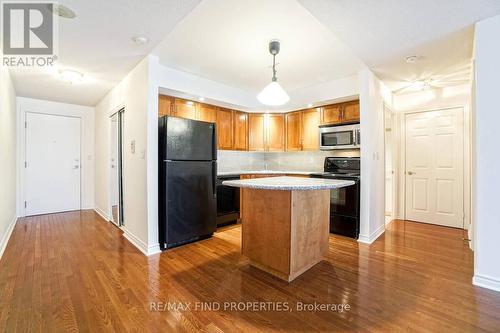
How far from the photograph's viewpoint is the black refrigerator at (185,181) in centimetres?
288

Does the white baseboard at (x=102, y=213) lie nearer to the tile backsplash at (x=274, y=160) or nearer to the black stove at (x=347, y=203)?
the tile backsplash at (x=274, y=160)

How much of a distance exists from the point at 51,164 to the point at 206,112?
366cm

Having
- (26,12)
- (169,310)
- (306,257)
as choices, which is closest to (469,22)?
(306,257)

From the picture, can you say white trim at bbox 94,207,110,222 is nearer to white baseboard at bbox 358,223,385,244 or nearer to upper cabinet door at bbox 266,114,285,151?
upper cabinet door at bbox 266,114,285,151

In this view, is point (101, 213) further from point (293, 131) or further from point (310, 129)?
point (310, 129)

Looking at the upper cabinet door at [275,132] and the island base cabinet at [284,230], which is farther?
the upper cabinet door at [275,132]

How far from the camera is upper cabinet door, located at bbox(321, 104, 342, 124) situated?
12.6ft

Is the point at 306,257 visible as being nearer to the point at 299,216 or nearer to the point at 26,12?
the point at 299,216

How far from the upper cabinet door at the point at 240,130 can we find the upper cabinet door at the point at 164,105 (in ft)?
4.43

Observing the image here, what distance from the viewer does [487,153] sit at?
2.01 m

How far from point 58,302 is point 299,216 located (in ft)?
6.91

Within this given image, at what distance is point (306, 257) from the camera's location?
2.27m

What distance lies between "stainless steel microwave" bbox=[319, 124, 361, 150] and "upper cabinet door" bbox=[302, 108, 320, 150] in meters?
0.13

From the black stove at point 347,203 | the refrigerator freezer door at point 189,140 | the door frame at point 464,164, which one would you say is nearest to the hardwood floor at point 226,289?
the black stove at point 347,203
